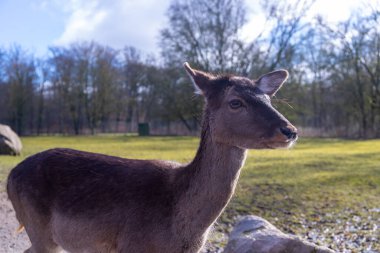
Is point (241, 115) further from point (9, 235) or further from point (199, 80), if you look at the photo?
point (9, 235)

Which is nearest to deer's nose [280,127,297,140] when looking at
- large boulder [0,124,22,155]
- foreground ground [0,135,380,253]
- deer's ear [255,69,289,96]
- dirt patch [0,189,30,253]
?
deer's ear [255,69,289,96]

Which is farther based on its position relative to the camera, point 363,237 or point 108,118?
point 108,118

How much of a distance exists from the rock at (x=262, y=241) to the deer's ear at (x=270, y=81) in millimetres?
2362

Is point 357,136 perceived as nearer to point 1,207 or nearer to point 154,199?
point 1,207

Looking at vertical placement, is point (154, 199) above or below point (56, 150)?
below

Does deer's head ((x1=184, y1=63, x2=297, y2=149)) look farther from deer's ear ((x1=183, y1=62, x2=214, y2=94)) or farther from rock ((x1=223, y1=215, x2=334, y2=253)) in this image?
rock ((x1=223, y1=215, x2=334, y2=253))

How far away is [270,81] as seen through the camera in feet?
16.4

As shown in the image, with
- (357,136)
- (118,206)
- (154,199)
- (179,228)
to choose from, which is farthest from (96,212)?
(357,136)

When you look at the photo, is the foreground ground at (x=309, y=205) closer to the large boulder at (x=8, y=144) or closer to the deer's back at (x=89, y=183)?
the large boulder at (x=8, y=144)

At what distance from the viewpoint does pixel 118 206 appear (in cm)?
448

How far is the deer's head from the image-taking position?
13.2 ft

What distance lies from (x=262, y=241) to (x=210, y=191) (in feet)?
8.22

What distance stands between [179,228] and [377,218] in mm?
8287

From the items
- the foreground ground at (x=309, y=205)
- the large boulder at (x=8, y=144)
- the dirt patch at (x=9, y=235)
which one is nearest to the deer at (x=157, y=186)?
the dirt patch at (x=9, y=235)
